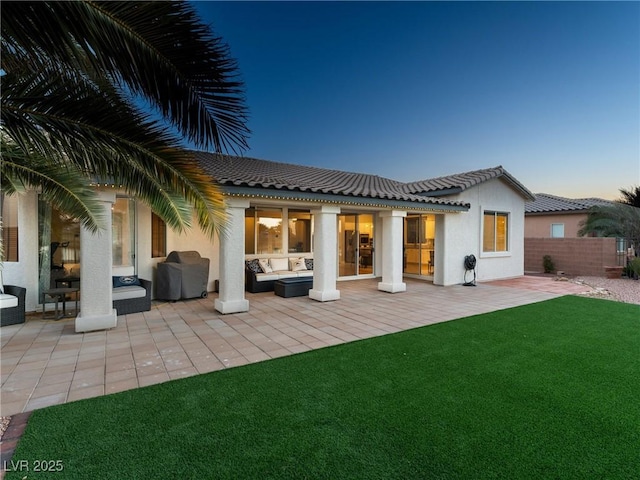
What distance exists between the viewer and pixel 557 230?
2259 centimetres

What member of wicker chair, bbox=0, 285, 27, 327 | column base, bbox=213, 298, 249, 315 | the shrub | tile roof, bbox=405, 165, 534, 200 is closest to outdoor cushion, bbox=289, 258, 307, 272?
column base, bbox=213, 298, 249, 315

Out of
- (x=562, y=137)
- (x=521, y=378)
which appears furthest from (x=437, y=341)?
(x=562, y=137)

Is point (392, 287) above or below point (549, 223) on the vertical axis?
below

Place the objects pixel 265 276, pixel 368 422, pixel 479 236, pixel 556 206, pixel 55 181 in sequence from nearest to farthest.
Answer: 1. pixel 368 422
2. pixel 55 181
3. pixel 265 276
4. pixel 479 236
5. pixel 556 206

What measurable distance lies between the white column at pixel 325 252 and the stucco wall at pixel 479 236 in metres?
5.28

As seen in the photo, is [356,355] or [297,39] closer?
[356,355]

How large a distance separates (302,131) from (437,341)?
15044 millimetres

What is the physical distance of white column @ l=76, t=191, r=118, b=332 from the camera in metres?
6.13

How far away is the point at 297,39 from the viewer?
12.1 m

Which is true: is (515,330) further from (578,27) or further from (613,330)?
(578,27)

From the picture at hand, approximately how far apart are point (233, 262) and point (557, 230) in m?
24.4

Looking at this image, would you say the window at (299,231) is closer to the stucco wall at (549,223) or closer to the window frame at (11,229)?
the window frame at (11,229)

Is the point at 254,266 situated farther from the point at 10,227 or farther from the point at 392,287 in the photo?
the point at 10,227

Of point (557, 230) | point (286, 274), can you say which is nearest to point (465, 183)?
point (286, 274)
